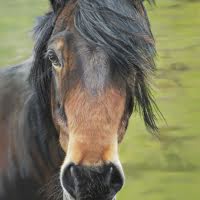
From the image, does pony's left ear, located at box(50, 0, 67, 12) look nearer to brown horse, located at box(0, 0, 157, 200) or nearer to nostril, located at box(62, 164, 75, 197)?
brown horse, located at box(0, 0, 157, 200)

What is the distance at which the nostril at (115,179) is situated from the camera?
2191 millimetres

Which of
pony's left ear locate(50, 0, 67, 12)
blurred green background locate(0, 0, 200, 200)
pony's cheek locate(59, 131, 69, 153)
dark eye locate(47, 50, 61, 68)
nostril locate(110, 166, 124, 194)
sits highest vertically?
pony's left ear locate(50, 0, 67, 12)

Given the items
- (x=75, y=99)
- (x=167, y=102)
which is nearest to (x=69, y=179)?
(x=75, y=99)

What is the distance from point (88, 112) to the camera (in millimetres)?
2262

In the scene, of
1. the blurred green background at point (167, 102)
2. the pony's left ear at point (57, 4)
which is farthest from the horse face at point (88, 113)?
the blurred green background at point (167, 102)

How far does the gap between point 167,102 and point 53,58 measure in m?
3.25

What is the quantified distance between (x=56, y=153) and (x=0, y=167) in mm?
227

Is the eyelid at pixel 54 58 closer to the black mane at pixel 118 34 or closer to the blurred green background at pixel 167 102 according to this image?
the black mane at pixel 118 34

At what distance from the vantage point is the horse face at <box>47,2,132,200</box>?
7.16 ft

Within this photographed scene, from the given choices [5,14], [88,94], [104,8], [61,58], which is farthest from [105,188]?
[5,14]

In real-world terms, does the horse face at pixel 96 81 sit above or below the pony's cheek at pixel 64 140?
above

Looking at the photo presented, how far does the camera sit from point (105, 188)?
88.0 inches

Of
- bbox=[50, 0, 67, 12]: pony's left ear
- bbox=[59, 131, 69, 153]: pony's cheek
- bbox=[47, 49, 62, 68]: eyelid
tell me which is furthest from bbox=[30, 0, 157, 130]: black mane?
bbox=[59, 131, 69, 153]: pony's cheek

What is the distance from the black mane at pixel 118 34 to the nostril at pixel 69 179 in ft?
1.29
